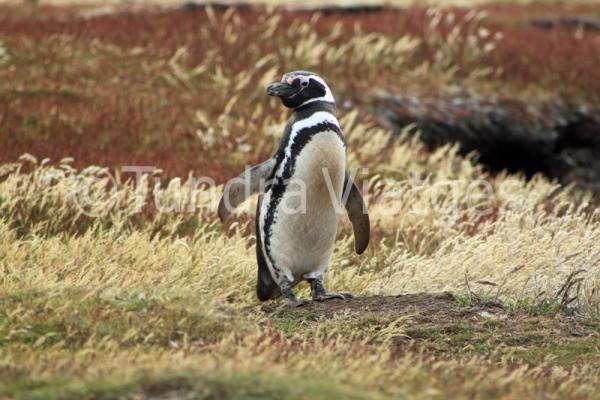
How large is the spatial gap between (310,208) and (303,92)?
0.98m

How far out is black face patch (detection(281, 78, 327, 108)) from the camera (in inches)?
339

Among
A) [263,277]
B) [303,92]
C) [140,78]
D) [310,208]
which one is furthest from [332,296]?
[140,78]

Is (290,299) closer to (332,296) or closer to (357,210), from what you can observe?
(332,296)

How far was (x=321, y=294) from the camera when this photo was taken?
8.86 meters

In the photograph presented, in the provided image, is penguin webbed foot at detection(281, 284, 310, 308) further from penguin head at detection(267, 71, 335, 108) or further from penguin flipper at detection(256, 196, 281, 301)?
penguin head at detection(267, 71, 335, 108)

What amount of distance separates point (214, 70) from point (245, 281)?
896cm

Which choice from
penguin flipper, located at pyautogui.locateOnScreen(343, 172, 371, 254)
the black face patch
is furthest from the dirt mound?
the black face patch

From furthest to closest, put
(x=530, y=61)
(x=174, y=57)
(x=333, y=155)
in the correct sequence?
1. (x=530, y=61)
2. (x=174, y=57)
3. (x=333, y=155)

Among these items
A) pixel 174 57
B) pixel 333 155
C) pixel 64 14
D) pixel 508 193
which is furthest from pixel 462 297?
pixel 64 14

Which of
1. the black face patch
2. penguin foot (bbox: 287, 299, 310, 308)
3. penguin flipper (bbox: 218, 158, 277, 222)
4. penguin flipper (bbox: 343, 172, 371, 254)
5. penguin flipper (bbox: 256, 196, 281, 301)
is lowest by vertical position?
penguin foot (bbox: 287, 299, 310, 308)

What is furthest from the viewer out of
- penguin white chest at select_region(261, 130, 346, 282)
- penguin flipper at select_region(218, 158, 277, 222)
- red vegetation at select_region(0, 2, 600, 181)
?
red vegetation at select_region(0, 2, 600, 181)

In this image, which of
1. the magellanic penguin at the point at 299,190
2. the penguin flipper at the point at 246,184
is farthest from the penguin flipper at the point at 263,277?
the penguin flipper at the point at 246,184

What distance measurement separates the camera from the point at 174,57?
1716cm

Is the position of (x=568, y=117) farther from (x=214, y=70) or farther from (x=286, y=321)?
(x=286, y=321)
